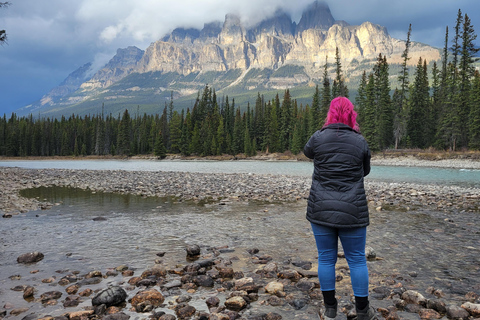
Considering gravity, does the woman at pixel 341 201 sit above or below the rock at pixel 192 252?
above

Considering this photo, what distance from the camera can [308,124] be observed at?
84062 millimetres

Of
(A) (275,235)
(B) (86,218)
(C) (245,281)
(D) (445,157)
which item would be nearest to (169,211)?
(B) (86,218)

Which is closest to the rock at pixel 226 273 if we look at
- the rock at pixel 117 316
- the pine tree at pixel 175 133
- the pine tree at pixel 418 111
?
the rock at pixel 117 316

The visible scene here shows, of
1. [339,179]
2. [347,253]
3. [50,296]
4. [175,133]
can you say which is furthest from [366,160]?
[175,133]

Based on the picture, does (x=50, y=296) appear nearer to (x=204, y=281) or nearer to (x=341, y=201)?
(x=204, y=281)

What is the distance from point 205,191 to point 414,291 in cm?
1396

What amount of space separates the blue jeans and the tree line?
57903 millimetres

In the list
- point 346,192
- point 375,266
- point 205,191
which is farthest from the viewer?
point 205,191

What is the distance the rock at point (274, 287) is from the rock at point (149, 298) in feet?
5.31

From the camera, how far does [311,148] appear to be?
12.2 feet

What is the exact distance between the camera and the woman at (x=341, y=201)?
11.3 feet

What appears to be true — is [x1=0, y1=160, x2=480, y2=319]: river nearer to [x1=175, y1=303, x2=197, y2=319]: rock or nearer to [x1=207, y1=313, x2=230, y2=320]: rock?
[x1=207, y1=313, x2=230, y2=320]: rock

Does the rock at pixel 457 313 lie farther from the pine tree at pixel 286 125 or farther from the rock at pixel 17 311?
the pine tree at pixel 286 125

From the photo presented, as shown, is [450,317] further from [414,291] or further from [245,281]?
[245,281]
